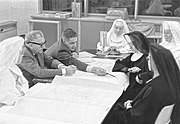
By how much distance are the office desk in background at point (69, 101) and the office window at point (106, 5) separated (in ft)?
12.5

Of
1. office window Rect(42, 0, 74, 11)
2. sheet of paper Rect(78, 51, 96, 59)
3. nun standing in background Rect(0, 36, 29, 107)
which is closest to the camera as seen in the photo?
nun standing in background Rect(0, 36, 29, 107)

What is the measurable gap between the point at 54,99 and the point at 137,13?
14.5 feet

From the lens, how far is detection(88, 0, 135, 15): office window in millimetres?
5965

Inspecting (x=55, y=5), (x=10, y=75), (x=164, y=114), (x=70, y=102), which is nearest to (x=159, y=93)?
(x=164, y=114)

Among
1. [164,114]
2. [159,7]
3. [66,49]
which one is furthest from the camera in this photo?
[159,7]

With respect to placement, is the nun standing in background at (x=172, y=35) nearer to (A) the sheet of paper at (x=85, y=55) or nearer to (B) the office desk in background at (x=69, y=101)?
(A) the sheet of paper at (x=85, y=55)

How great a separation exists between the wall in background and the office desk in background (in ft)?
14.2

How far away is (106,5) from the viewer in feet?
20.2

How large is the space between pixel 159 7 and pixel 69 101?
4.56m

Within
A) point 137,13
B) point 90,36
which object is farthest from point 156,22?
point 90,36

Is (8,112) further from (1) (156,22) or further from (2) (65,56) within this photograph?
(1) (156,22)

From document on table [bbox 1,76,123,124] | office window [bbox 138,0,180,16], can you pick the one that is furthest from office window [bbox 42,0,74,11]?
document on table [bbox 1,76,123,124]

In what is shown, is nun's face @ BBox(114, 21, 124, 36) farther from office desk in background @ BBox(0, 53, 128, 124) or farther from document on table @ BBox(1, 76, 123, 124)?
document on table @ BBox(1, 76, 123, 124)

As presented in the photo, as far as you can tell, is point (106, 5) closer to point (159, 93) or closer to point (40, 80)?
point (40, 80)
